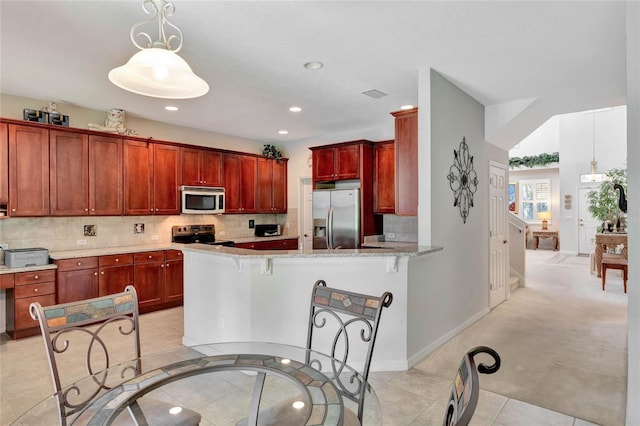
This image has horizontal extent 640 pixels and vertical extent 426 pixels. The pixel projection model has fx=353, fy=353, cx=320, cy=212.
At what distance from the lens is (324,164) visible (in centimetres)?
594

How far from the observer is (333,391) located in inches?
54.2

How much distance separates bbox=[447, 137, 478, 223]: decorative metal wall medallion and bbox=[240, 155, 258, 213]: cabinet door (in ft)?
12.1

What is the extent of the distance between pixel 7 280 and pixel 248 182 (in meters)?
3.52

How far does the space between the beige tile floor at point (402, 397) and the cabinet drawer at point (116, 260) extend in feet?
3.67

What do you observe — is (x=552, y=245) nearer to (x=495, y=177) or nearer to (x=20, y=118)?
(x=495, y=177)

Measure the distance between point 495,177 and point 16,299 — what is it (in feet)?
19.6

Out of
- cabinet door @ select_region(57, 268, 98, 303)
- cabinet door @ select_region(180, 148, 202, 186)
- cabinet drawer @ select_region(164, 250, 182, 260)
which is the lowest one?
cabinet door @ select_region(57, 268, 98, 303)

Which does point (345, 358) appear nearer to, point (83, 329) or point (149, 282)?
point (83, 329)

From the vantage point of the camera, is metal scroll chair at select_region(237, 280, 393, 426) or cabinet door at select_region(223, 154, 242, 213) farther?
cabinet door at select_region(223, 154, 242, 213)

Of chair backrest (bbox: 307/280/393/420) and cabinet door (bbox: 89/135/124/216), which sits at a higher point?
cabinet door (bbox: 89/135/124/216)

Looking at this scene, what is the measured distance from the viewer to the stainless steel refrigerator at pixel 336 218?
5.41 m

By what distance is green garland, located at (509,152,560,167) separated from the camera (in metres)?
10.7

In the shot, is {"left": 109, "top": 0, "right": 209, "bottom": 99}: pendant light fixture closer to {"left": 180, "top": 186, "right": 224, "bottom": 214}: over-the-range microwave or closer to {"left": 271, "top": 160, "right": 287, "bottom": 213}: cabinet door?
{"left": 180, "top": 186, "right": 224, "bottom": 214}: over-the-range microwave

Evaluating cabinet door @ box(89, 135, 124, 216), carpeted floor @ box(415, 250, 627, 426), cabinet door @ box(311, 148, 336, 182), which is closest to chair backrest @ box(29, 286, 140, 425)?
carpeted floor @ box(415, 250, 627, 426)
